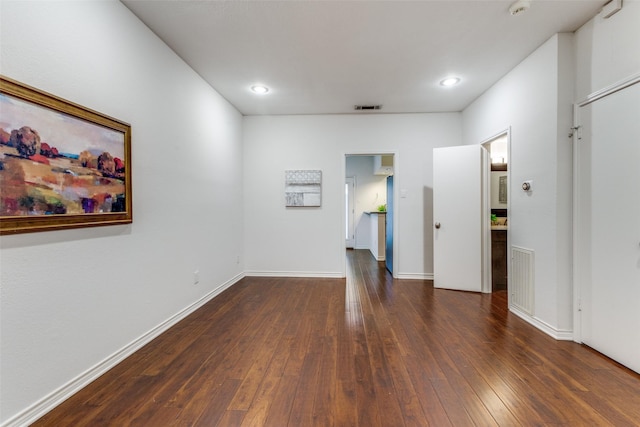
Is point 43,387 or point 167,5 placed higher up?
point 167,5

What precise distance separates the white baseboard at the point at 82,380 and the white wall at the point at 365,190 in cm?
534

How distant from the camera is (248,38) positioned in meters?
2.38

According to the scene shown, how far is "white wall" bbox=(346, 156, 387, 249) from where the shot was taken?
7273 millimetres

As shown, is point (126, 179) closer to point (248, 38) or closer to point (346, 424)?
point (248, 38)

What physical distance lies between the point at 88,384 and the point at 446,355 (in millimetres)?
2464

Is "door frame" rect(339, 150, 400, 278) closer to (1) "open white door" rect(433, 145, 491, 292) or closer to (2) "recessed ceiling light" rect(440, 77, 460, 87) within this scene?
(1) "open white door" rect(433, 145, 491, 292)

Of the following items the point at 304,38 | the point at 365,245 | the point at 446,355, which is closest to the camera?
the point at 446,355

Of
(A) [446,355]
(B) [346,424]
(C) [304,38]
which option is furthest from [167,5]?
(A) [446,355]

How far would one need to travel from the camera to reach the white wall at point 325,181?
423cm

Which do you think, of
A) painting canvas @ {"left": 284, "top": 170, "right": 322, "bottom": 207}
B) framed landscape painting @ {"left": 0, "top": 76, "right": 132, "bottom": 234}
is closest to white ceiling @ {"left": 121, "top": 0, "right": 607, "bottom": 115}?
framed landscape painting @ {"left": 0, "top": 76, "right": 132, "bottom": 234}

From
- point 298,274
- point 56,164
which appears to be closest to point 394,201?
point 298,274

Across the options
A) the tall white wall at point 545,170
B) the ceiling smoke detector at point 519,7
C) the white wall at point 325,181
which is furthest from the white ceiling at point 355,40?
the white wall at point 325,181

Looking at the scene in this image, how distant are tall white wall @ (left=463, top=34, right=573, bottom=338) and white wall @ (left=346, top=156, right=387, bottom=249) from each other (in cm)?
434

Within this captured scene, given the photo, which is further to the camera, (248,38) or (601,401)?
(248,38)
